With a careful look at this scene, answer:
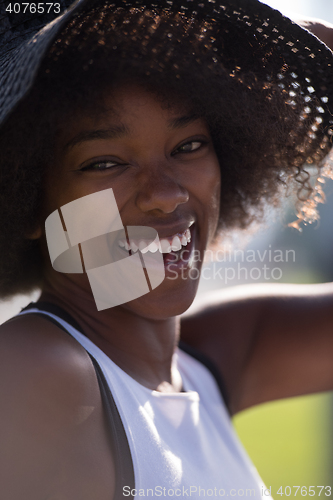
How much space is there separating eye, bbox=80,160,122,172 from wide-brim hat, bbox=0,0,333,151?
0.34 meters

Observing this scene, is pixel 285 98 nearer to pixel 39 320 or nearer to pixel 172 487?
pixel 39 320

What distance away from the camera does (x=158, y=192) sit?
1338 millimetres

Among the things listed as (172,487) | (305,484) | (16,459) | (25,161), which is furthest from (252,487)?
(305,484)

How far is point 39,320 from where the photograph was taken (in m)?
1.28

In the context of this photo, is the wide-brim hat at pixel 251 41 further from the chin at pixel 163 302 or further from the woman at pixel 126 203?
the chin at pixel 163 302

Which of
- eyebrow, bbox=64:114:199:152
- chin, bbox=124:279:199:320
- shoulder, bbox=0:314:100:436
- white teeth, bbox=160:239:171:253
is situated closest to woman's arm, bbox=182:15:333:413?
chin, bbox=124:279:199:320

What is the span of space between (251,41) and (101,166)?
0.66m

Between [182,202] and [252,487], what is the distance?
1.01m

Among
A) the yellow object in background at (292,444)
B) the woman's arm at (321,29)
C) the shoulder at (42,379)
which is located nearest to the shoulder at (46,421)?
the shoulder at (42,379)

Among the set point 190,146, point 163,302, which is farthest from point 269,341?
point 190,146

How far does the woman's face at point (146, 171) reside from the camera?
132cm

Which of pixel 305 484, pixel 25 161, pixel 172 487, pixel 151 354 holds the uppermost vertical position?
pixel 25 161

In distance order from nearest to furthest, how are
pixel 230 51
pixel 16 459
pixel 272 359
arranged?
pixel 16 459 → pixel 230 51 → pixel 272 359

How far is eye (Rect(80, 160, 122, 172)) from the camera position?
4.43 ft
